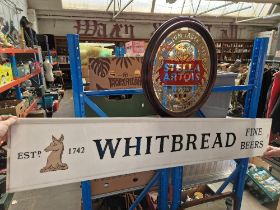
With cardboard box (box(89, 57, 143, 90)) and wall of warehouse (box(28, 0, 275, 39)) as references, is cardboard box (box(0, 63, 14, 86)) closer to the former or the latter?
cardboard box (box(89, 57, 143, 90))

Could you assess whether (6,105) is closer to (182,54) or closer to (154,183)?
(154,183)

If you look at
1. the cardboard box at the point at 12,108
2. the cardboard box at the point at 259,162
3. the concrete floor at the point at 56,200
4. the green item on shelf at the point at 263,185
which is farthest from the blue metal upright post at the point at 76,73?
the cardboard box at the point at 259,162

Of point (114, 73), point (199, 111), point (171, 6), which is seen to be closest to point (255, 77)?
point (199, 111)

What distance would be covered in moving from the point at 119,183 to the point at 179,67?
896 mm

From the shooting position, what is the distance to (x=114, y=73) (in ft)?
4.88

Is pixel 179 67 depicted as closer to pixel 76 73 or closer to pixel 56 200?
pixel 76 73

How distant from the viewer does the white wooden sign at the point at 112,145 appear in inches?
35.7

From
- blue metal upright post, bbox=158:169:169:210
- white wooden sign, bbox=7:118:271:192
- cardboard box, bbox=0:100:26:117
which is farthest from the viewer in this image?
cardboard box, bbox=0:100:26:117

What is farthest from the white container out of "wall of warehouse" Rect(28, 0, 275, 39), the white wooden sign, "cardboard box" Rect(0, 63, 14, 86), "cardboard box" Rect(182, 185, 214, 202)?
"wall of warehouse" Rect(28, 0, 275, 39)

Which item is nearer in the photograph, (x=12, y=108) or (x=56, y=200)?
(x=56, y=200)

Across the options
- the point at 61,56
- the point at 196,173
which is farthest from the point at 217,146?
the point at 61,56

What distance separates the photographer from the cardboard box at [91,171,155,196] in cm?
143

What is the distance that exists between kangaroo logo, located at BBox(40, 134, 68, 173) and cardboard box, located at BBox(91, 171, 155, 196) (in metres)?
0.50

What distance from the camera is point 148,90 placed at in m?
1.12
